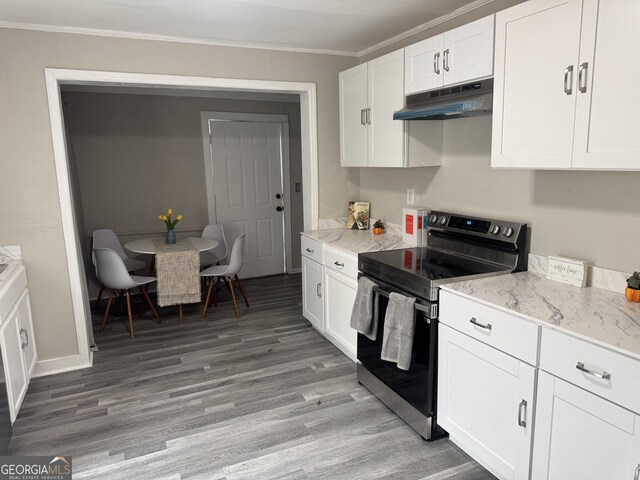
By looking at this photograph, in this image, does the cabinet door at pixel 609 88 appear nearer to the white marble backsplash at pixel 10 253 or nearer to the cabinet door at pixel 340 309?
the cabinet door at pixel 340 309

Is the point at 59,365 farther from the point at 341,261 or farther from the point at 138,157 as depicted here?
the point at 138,157

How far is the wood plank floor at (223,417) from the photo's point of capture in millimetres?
2254

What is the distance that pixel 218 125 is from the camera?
532cm

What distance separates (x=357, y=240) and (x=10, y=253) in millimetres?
2415

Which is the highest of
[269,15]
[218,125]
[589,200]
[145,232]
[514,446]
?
[269,15]

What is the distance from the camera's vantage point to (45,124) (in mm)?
3053

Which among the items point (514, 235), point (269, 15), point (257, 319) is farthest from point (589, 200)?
point (257, 319)

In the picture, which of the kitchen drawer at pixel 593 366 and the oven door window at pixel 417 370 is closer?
the kitchen drawer at pixel 593 366

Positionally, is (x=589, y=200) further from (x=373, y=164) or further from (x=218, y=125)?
(x=218, y=125)

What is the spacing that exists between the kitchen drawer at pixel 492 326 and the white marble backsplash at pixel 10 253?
2.78 m

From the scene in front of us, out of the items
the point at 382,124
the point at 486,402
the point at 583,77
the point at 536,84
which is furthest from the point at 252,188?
the point at 583,77

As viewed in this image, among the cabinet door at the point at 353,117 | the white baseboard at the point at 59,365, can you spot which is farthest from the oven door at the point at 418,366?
the white baseboard at the point at 59,365

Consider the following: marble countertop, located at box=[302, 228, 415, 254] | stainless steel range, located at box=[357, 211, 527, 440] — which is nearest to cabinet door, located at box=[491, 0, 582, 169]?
stainless steel range, located at box=[357, 211, 527, 440]

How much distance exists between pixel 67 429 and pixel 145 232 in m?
2.84
